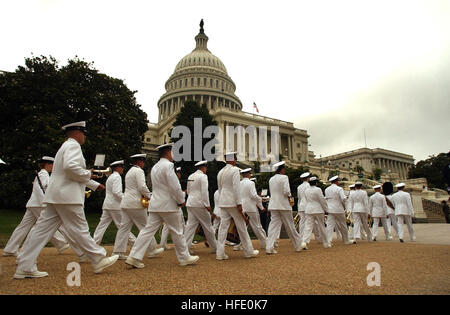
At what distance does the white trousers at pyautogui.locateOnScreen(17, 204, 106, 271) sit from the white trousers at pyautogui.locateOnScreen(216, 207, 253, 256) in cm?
283

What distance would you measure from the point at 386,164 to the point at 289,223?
113331 mm

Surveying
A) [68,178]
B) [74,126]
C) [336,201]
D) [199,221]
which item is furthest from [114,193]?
[336,201]

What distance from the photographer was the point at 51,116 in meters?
22.3

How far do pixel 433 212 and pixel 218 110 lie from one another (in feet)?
167

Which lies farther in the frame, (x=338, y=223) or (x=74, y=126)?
(x=338, y=223)

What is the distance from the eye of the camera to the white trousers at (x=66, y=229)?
4621 millimetres

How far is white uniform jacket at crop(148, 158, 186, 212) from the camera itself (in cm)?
575

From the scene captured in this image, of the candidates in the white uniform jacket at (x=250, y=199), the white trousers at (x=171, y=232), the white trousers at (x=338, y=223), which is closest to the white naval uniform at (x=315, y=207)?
the white trousers at (x=338, y=223)

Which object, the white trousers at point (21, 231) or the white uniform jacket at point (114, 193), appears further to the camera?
the white uniform jacket at point (114, 193)

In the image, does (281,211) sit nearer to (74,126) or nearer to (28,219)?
(74,126)

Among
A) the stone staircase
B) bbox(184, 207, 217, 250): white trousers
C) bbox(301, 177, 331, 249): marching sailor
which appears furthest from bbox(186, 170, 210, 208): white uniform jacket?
the stone staircase

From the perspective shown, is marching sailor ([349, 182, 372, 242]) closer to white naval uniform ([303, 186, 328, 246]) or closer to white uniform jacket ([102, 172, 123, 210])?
white naval uniform ([303, 186, 328, 246])

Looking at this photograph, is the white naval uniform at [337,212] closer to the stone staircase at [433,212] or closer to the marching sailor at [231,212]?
the marching sailor at [231,212]
